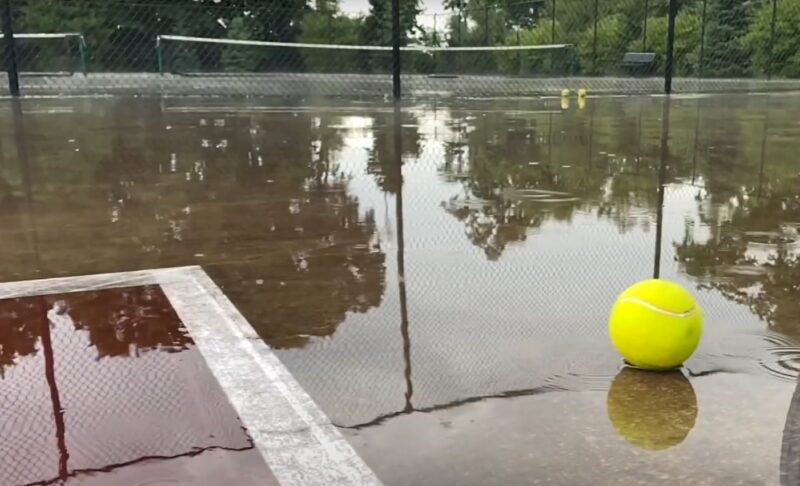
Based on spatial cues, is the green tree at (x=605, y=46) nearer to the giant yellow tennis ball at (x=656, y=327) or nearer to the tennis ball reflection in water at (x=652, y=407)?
the giant yellow tennis ball at (x=656, y=327)

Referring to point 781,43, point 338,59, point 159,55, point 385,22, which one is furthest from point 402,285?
point 781,43

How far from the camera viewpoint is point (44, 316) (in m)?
3.46

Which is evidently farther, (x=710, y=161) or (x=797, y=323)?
(x=710, y=161)

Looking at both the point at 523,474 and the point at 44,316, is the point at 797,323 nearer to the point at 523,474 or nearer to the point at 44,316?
the point at 523,474

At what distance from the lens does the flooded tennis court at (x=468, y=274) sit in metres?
2.43

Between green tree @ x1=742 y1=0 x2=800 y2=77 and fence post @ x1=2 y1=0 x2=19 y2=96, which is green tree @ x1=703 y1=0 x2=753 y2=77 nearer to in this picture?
green tree @ x1=742 y1=0 x2=800 y2=77

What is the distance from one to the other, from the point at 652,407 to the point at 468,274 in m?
1.67

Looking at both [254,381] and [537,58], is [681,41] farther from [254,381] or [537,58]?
[254,381]

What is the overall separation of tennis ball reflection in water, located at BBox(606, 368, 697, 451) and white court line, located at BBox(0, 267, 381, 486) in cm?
86

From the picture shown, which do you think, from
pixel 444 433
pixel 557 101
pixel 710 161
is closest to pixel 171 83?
pixel 557 101

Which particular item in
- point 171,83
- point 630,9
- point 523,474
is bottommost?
point 523,474

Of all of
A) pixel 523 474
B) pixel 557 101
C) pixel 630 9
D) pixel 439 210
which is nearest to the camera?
pixel 523 474

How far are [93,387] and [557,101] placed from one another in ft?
61.3

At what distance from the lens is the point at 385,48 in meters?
23.5
